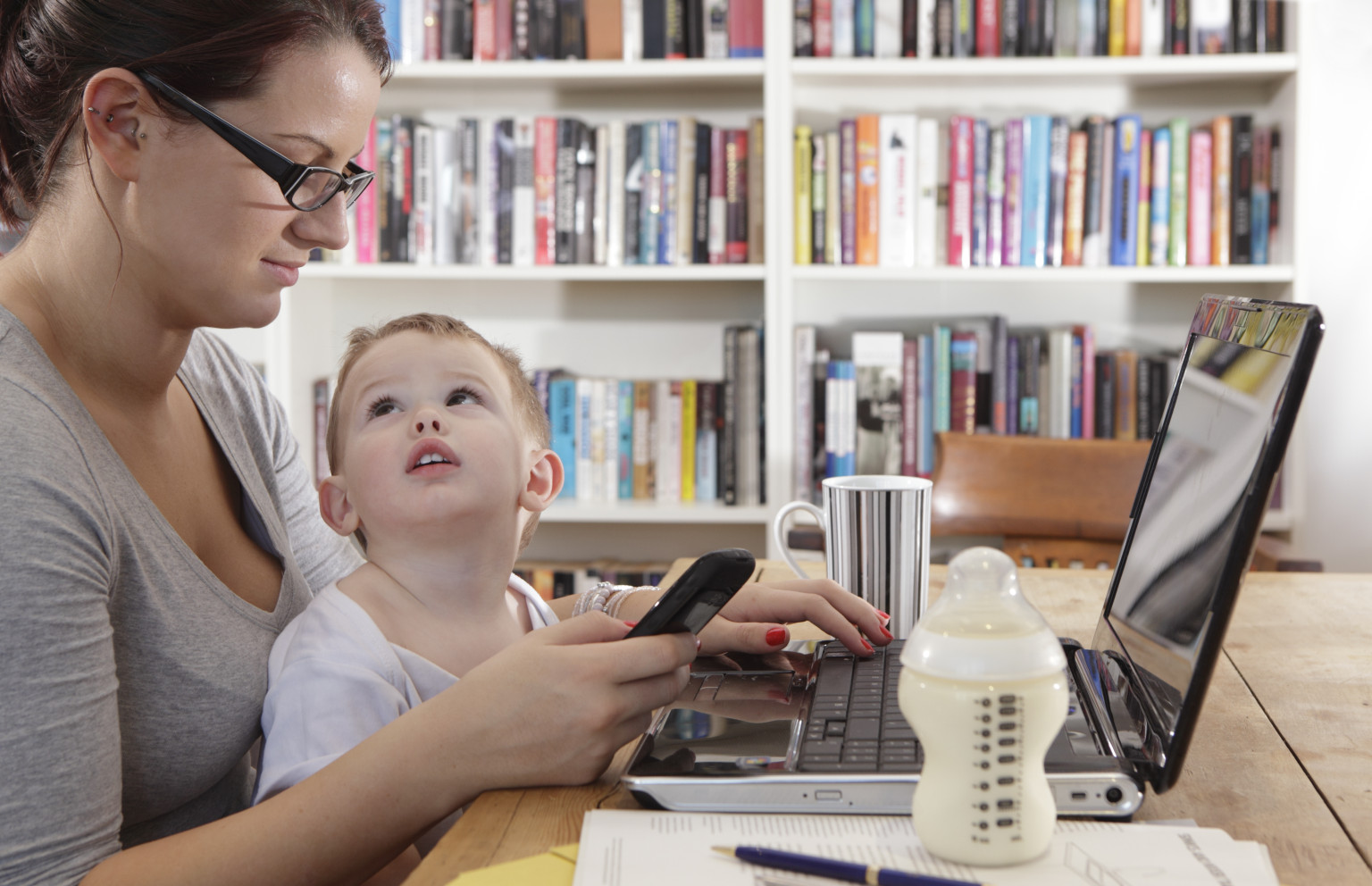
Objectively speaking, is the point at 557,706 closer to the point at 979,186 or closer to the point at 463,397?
the point at 463,397

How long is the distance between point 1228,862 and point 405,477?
2.04ft

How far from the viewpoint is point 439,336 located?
Answer: 95 cm

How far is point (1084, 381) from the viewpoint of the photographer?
2143 millimetres

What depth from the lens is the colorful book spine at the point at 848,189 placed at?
2121 mm

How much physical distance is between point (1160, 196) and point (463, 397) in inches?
65.0

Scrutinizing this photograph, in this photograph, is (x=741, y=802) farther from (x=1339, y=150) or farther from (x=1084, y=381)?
(x=1339, y=150)

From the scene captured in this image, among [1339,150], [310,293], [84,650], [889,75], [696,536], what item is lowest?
[696,536]

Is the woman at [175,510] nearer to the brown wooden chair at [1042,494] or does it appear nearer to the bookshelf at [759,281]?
the brown wooden chair at [1042,494]

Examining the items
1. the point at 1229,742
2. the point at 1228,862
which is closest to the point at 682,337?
the point at 1229,742

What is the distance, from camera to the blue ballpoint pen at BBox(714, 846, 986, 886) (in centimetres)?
47

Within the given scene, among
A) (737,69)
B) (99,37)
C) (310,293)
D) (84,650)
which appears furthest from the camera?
(310,293)

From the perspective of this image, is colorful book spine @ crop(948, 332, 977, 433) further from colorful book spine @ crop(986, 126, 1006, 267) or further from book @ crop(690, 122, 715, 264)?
book @ crop(690, 122, 715, 264)

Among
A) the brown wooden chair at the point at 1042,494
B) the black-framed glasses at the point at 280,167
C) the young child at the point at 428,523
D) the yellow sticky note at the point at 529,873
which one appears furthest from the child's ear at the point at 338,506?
the brown wooden chair at the point at 1042,494

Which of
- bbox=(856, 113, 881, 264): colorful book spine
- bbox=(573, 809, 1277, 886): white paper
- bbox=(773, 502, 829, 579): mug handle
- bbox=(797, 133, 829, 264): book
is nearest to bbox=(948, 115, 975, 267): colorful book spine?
bbox=(856, 113, 881, 264): colorful book spine
